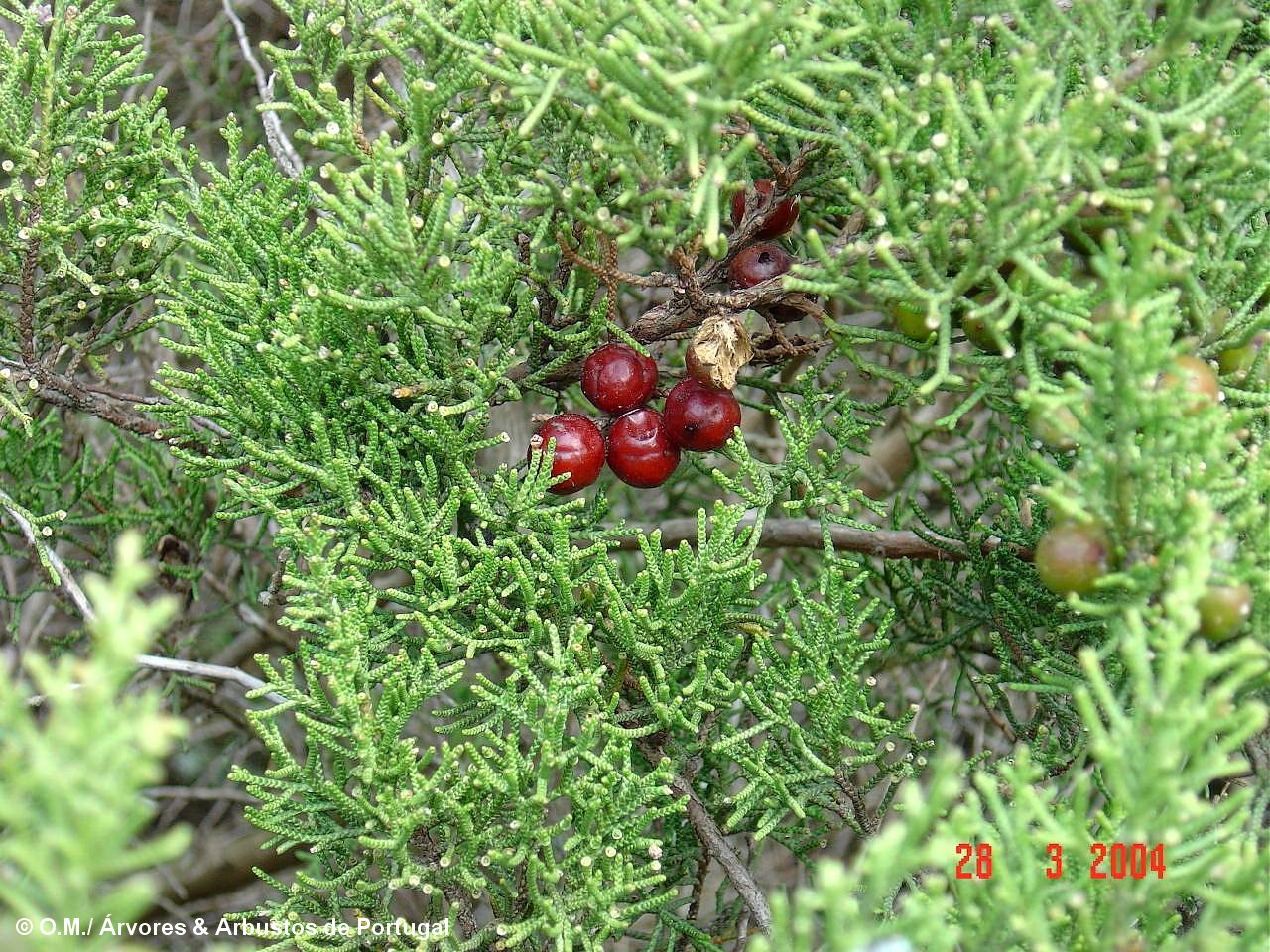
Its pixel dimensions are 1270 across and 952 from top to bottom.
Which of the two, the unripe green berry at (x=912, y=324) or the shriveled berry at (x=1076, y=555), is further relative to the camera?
the unripe green berry at (x=912, y=324)

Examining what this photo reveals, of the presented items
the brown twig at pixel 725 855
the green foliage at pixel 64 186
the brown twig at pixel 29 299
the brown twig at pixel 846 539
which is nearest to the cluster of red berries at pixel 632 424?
the brown twig at pixel 846 539

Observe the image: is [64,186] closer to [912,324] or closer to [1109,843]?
[912,324]

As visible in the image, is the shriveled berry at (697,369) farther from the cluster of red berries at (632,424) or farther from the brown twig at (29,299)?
the brown twig at (29,299)

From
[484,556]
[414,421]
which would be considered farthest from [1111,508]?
[414,421]

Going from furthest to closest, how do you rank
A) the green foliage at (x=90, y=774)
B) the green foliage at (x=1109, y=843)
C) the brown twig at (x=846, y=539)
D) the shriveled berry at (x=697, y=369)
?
the brown twig at (x=846, y=539), the shriveled berry at (x=697, y=369), the green foliage at (x=1109, y=843), the green foliage at (x=90, y=774)

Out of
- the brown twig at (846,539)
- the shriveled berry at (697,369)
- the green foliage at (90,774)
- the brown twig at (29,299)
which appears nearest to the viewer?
the green foliage at (90,774)

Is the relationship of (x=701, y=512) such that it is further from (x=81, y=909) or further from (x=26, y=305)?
(x=26, y=305)

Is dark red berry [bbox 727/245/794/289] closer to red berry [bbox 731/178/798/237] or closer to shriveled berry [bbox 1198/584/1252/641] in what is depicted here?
red berry [bbox 731/178/798/237]
